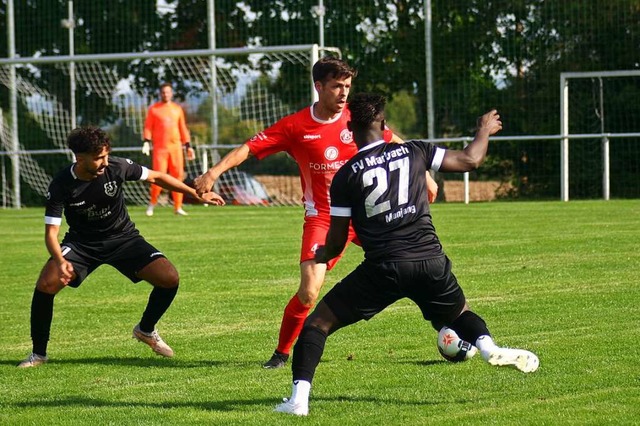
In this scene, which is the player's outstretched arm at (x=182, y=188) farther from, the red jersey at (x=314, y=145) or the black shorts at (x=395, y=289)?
the black shorts at (x=395, y=289)

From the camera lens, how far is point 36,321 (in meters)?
8.28

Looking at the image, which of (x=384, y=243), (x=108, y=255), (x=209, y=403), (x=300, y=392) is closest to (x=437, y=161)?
(x=384, y=243)

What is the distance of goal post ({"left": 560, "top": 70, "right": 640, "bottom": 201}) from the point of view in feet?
77.7

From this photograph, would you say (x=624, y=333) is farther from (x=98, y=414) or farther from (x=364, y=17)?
(x=364, y=17)

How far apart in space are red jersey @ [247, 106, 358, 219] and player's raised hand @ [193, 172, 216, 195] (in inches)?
15.7

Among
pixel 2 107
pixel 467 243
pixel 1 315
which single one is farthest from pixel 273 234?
pixel 2 107

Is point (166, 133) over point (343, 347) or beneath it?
over

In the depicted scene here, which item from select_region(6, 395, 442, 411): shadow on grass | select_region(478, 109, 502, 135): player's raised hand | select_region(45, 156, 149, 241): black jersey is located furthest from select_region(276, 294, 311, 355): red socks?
select_region(478, 109, 502, 135): player's raised hand

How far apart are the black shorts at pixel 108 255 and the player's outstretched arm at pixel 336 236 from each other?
2451 mm

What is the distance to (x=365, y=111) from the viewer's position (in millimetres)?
6227

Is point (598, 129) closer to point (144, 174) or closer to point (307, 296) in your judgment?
point (144, 174)

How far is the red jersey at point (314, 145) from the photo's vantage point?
803 cm

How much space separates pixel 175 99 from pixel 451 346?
2129 cm

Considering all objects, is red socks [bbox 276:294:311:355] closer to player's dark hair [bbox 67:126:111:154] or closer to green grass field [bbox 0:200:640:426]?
green grass field [bbox 0:200:640:426]
